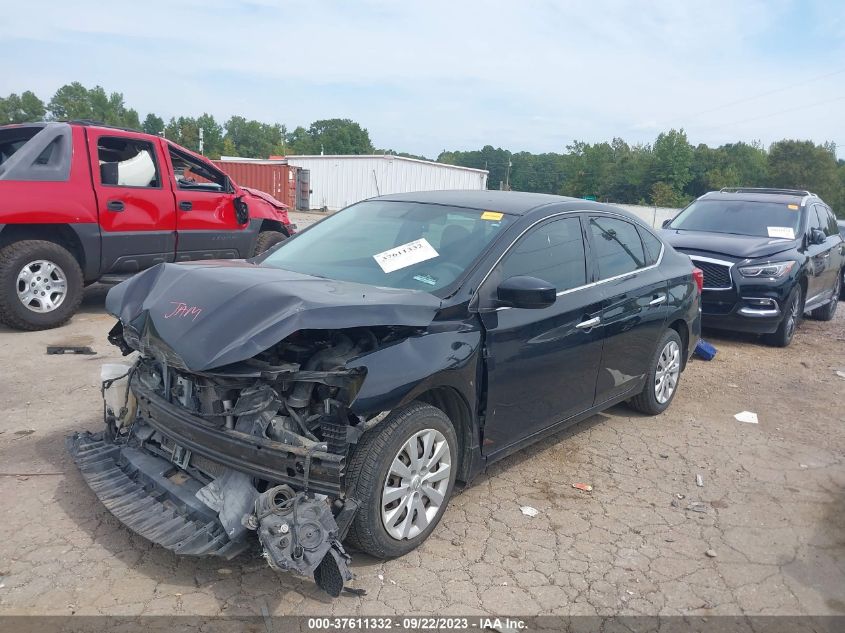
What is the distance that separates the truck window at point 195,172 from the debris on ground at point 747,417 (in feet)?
21.4

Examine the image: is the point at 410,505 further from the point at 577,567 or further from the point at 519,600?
the point at 577,567

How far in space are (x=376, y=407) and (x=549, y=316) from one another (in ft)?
4.85

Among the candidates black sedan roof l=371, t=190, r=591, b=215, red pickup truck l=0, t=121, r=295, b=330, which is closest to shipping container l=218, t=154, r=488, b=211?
red pickup truck l=0, t=121, r=295, b=330

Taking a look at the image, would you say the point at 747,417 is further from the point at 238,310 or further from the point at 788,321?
the point at 238,310

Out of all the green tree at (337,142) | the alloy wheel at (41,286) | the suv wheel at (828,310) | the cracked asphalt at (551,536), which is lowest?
the suv wheel at (828,310)

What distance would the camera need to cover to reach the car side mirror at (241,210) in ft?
29.8

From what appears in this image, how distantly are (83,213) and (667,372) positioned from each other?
5983 mm

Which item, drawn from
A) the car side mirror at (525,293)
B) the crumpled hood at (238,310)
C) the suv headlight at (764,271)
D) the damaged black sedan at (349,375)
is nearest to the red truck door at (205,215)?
the damaged black sedan at (349,375)

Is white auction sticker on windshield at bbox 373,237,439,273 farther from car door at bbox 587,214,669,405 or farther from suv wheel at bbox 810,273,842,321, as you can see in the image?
suv wheel at bbox 810,273,842,321

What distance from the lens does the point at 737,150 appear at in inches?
3452

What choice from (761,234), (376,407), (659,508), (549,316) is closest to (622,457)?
(659,508)

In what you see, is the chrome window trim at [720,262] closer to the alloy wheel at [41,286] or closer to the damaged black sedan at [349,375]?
the damaged black sedan at [349,375]

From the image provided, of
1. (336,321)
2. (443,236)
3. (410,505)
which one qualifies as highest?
(443,236)

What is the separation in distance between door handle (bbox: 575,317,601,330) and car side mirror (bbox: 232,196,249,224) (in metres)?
5.87
